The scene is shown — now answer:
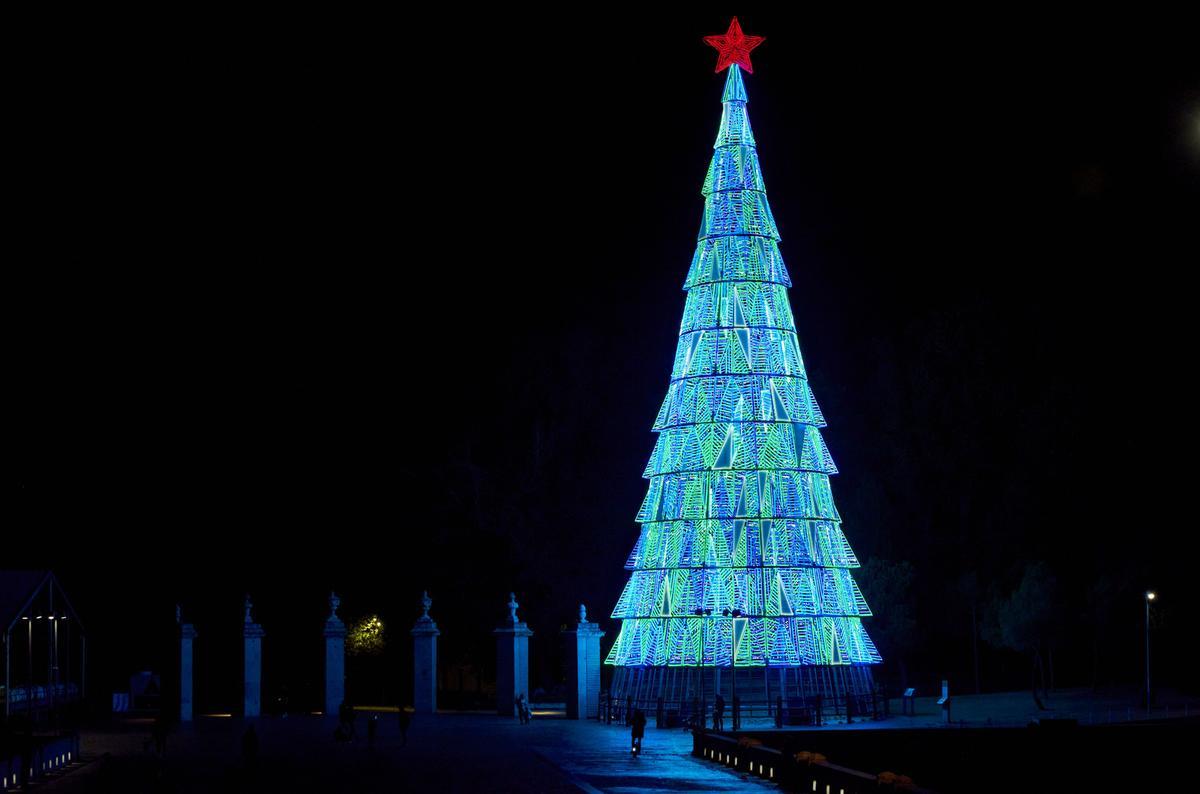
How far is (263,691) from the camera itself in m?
66.4

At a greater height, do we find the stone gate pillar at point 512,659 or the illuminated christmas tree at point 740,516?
the illuminated christmas tree at point 740,516

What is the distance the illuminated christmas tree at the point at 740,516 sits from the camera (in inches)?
1986

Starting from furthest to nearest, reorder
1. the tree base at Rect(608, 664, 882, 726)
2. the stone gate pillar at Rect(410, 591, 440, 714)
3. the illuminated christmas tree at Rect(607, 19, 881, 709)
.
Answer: the stone gate pillar at Rect(410, 591, 440, 714) < the tree base at Rect(608, 664, 882, 726) < the illuminated christmas tree at Rect(607, 19, 881, 709)

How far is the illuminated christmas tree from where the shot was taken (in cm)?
5044

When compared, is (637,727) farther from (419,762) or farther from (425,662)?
(425,662)

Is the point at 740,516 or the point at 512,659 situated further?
the point at 512,659

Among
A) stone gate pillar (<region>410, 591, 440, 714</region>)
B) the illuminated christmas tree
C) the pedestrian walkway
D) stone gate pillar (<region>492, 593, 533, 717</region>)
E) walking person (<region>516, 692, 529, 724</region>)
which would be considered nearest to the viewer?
the pedestrian walkway

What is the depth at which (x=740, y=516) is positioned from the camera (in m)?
50.6

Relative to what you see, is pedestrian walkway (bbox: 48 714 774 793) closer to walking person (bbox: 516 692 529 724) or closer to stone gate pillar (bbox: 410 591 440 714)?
walking person (bbox: 516 692 529 724)

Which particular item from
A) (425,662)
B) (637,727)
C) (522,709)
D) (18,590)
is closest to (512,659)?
(522,709)

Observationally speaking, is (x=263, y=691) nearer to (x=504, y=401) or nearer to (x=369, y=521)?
(x=369, y=521)

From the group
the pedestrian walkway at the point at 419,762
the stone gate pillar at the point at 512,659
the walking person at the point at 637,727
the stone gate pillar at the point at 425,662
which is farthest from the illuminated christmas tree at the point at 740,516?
the walking person at the point at 637,727

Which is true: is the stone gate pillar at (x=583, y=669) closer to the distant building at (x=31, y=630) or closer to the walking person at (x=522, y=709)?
the walking person at (x=522, y=709)

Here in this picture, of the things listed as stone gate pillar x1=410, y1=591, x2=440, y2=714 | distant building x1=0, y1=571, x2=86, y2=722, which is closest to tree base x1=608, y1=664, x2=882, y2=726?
stone gate pillar x1=410, y1=591, x2=440, y2=714
